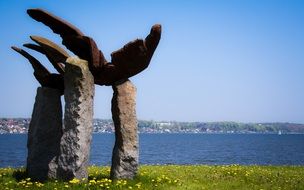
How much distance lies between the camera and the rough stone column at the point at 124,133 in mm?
16828

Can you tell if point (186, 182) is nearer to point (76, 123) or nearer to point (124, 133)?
point (124, 133)

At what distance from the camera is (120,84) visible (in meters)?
17.4

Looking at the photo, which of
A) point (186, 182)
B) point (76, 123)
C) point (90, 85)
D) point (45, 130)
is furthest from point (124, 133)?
point (45, 130)

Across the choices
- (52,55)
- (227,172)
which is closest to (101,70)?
(52,55)

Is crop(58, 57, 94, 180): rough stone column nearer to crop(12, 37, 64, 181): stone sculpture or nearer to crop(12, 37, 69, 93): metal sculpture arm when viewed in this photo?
crop(12, 37, 69, 93): metal sculpture arm

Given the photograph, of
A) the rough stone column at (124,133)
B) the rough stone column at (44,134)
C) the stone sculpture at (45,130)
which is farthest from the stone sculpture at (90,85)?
the rough stone column at (44,134)

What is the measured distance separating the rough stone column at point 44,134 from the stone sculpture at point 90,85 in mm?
889

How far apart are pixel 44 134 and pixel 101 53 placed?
4.39 m

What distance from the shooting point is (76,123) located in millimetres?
15727

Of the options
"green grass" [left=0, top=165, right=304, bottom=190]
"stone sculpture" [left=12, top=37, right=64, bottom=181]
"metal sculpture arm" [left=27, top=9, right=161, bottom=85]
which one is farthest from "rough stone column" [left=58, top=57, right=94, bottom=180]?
"stone sculpture" [left=12, top=37, right=64, bottom=181]

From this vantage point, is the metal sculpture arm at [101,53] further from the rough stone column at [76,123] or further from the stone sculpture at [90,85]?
the rough stone column at [76,123]

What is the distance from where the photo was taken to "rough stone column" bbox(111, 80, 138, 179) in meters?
16.8

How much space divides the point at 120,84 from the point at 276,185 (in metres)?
7.99

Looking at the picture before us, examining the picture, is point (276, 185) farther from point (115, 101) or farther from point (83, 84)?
point (83, 84)
